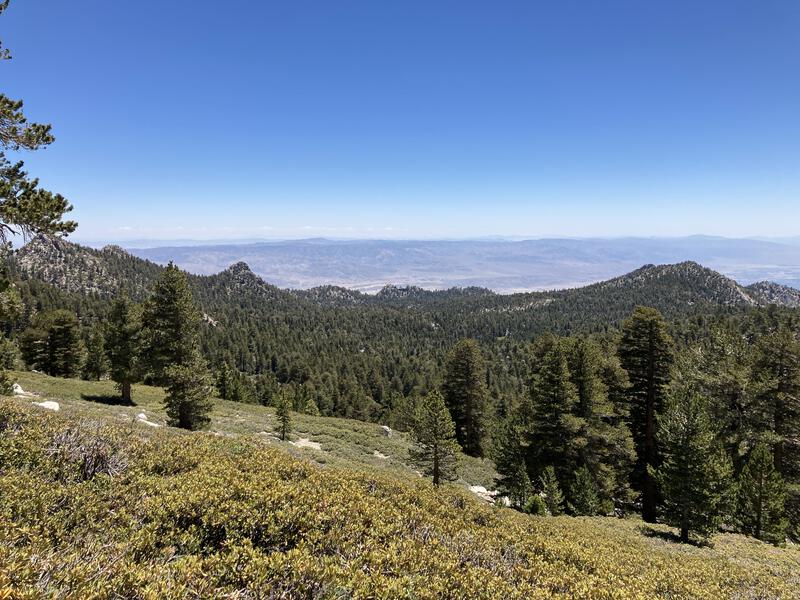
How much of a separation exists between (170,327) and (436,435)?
709 inches

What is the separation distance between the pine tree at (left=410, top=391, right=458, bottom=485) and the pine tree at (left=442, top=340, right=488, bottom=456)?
19630mm

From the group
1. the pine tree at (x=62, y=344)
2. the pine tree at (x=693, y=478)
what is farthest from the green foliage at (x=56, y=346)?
the pine tree at (x=693, y=478)

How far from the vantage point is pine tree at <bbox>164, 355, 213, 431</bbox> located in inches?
920

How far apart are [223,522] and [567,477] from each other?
89.2 feet

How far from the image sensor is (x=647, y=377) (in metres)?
27.9

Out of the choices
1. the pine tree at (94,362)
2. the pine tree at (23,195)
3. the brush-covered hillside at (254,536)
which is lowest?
the pine tree at (94,362)

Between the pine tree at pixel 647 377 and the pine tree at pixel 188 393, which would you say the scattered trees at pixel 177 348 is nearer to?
the pine tree at pixel 188 393

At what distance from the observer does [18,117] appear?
34.0 feet

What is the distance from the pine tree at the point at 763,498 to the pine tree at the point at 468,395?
80.2 feet

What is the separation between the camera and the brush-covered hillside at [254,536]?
4586mm

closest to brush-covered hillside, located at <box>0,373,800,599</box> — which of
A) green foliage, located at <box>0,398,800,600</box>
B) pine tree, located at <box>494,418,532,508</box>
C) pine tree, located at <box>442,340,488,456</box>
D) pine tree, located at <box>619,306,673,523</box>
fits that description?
green foliage, located at <box>0,398,800,600</box>

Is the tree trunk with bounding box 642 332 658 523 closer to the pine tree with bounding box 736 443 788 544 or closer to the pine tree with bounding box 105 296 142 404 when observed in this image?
the pine tree with bounding box 736 443 788 544

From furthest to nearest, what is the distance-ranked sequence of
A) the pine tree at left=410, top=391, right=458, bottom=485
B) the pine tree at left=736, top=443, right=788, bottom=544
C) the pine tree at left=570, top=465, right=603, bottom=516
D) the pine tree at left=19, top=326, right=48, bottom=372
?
the pine tree at left=19, top=326, right=48, bottom=372 < the pine tree at left=410, top=391, right=458, bottom=485 < the pine tree at left=570, top=465, right=603, bottom=516 < the pine tree at left=736, top=443, right=788, bottom=544

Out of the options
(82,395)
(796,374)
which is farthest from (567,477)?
(82,395)
